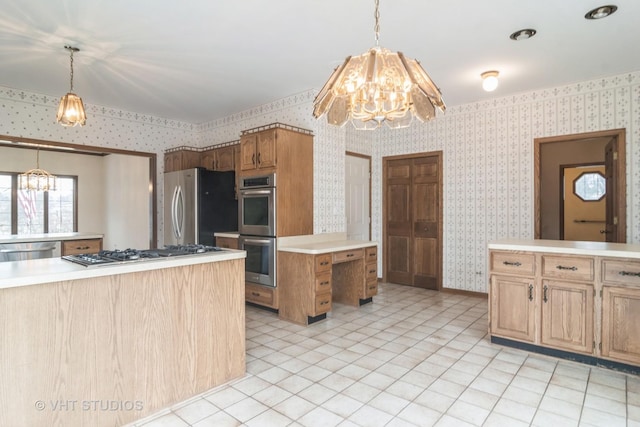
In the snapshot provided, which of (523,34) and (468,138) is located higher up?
(523,34)

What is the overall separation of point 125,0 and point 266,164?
1.99 m

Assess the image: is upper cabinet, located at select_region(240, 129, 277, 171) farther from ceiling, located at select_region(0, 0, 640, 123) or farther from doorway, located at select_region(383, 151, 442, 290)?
doorway, located at select_region(383, 151, 442, 290)

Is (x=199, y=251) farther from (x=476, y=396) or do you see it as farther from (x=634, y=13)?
(x=634, y=13)

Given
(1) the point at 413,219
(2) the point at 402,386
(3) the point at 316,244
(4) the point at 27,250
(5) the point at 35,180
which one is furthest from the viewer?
(5) the point at 35,180

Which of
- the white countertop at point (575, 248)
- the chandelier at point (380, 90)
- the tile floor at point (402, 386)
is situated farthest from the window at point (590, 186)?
the chandelier at point (380, 90)

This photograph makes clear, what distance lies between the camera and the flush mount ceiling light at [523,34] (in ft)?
9.28

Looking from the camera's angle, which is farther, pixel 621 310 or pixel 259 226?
pixel 259 226

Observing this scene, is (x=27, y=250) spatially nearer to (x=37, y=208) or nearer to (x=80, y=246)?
(x=80, y=246)

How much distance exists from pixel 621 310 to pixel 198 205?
14.9ft

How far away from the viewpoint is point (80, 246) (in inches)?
168

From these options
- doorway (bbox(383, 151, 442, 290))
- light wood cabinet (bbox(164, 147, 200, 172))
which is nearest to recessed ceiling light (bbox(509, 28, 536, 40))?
doorway (bbox(383, 151, 442, 290))

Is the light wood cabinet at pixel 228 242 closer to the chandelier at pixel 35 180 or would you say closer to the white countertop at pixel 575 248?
the white countertop at pixel 575 248

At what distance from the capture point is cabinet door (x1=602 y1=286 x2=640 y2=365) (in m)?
2.53

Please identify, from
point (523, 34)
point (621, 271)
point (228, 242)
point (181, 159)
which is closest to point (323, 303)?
point (228, 242)
